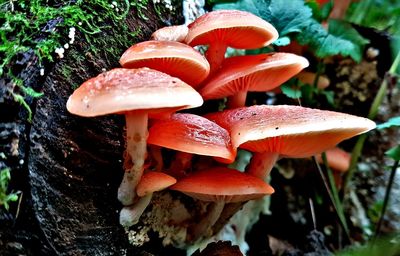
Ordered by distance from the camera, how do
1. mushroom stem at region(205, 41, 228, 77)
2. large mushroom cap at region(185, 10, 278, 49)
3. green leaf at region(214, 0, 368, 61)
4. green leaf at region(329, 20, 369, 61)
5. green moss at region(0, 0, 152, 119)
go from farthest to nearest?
green leaf at region(329, 20, 369, 61), green leaf at region(214, 0, 368, 61), mushroom stem at region(205, 41, 228, 77), large mushroom cap at region(185, 10, 278, 49), green moss at region(0, 0, 152, 119)

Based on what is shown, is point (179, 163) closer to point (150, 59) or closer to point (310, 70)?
point (150, 59)

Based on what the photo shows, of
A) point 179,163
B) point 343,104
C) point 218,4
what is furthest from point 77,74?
point 343,104

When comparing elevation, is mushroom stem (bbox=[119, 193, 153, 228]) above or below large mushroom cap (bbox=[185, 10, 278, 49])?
below

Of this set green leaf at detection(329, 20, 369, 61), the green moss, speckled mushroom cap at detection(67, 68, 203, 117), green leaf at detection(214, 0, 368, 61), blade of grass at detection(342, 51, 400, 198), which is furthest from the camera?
blade of grass at detection(342, 51, 400, 198)

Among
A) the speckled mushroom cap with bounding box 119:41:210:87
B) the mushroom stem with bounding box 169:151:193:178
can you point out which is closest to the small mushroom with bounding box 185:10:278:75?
the speckled mushroom cap with bounding box 119:41:210:87

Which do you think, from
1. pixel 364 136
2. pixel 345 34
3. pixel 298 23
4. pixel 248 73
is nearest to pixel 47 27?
pixel 248 73

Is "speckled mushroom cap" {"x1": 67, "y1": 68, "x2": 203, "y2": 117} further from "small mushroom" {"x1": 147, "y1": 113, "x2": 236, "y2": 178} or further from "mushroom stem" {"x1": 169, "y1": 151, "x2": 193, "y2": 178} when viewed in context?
"mushroom stem" {"x1": 169, "y1": 151, "x2": 193, "y2": 178}
